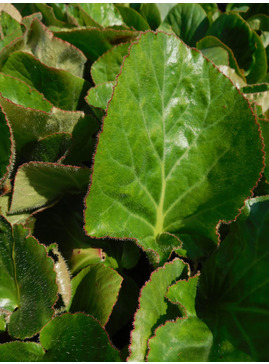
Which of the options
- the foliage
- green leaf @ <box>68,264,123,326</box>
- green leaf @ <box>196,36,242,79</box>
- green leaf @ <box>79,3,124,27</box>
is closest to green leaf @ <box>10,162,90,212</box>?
the foliage

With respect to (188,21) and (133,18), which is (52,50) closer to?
(133,18)

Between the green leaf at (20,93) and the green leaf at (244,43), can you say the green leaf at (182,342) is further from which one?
the green leaf at (244,43)

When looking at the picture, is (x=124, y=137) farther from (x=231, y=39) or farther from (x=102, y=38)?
(x=231, y=39)

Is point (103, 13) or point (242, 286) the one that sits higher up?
point (103, 13)

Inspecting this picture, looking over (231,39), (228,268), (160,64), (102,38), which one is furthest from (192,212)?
(231,39)

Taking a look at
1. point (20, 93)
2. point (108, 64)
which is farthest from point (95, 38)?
point (20, 93)

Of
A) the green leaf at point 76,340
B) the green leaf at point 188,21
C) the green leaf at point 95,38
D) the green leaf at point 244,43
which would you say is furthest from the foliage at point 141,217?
the green leaf at point 188,21
